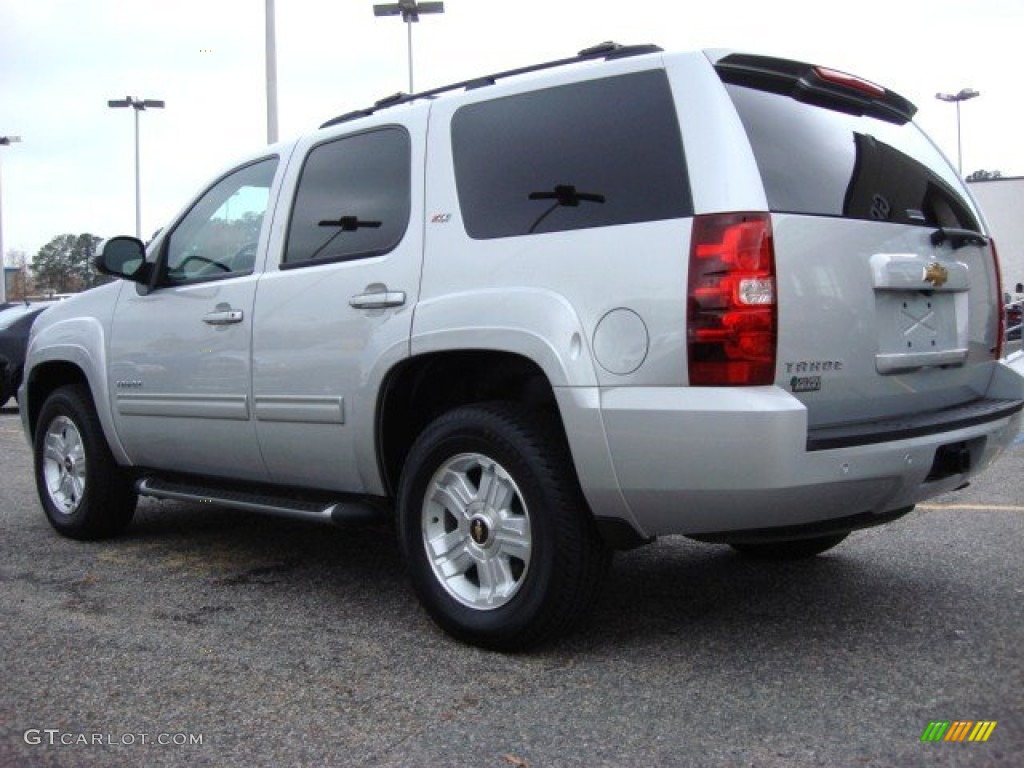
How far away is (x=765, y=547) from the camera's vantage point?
15.8 ft

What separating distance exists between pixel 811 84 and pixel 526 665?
2.10m

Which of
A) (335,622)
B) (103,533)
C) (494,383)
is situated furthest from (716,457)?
(103,533)

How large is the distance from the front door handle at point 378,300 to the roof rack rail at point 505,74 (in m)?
0.82

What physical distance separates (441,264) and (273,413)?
1061 millimetres

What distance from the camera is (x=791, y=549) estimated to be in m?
4.78

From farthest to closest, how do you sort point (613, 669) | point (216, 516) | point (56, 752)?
point (216, 516) → point (613, 669) → point (56, 752)

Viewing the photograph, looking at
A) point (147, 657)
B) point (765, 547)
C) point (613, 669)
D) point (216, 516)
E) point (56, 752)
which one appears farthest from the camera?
point (216, 516)

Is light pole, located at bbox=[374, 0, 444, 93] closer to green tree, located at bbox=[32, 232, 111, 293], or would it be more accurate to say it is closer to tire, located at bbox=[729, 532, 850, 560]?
tire, located at bbox=[729, 532, 850, 560]

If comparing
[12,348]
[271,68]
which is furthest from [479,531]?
[271,68]

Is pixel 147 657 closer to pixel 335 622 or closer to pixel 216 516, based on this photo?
pixel 335 622

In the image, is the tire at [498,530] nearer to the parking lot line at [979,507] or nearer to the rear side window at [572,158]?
the rear side window at [572,158]

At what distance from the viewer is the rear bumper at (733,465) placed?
10.1 ft

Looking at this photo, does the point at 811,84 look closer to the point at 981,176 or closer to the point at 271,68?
the point at 271,68

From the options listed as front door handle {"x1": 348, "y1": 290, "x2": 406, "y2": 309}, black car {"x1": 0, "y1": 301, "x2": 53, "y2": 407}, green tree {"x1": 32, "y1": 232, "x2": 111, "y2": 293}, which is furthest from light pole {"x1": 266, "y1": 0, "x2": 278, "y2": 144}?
green tree {"x1": 32, "y1": 232, "x2": 111, "y2": 293}
